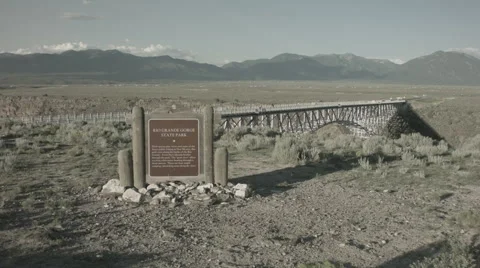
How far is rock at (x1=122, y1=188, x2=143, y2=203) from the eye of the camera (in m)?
9.62

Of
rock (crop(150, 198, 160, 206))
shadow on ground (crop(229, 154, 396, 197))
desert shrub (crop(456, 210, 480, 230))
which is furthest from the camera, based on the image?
shadow on ground (crop(229, 154, 396, 197))

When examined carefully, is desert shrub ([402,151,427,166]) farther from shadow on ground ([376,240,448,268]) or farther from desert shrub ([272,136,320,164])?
shadow on ground ([376,240,448,268])

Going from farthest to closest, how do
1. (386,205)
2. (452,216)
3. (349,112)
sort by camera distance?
(349,112)
(386,205)
(452,216)

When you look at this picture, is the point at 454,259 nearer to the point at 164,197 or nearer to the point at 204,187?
the point at 204,187

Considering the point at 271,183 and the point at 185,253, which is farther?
the point at 271,183

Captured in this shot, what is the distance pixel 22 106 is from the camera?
205ft

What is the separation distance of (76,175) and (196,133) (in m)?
3.94

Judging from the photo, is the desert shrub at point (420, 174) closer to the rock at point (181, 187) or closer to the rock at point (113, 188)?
the rock at point (181, 187)

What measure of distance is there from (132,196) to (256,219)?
2857mm

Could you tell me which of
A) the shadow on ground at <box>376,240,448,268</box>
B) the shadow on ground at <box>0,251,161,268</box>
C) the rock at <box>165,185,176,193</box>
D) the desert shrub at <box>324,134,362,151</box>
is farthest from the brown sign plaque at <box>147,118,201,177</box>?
the desert shrub at <box>324,134,362,151</box>

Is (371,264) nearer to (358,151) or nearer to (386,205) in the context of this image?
(386,205)

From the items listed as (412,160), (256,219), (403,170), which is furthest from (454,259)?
(412,160)

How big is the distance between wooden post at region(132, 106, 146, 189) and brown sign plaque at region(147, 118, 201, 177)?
0.59 ft

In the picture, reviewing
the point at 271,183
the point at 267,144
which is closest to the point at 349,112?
the point at 267,144
